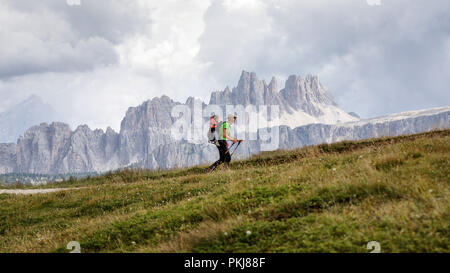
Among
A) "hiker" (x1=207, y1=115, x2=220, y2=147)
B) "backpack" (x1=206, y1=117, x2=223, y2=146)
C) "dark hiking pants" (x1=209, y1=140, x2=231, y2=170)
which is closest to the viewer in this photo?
"hiker" (x1=207, y1=115, x2=220, y2=147)

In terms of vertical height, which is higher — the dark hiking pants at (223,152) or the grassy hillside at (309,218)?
the dark hiking pants at (223,152)

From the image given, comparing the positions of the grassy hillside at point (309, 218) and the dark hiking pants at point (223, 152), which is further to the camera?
the dark hiking pants at point (223, 152)

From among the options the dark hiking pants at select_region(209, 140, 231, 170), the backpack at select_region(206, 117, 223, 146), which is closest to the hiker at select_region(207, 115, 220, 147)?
the backpack at select_region(206, 117, 223, 146)

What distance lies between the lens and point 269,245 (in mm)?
5961

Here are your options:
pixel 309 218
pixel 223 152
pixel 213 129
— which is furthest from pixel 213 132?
pixel 309 218

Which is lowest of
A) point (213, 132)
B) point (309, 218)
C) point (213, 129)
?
point (309, 218)

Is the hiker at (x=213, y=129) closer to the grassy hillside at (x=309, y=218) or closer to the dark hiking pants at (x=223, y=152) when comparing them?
the dark hiking pants at (x=223, y=152)

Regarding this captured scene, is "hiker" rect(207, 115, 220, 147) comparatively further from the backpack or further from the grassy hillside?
the grassy hillside

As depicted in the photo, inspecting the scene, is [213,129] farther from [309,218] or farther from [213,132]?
[309,218]

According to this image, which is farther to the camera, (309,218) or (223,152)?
(223,152)

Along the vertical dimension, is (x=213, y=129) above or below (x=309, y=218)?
above

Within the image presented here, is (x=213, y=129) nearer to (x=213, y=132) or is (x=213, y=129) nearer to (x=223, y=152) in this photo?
(x=213, y=132)

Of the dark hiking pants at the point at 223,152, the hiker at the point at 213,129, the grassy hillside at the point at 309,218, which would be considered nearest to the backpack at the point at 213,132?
the hiker at the point at 213,129

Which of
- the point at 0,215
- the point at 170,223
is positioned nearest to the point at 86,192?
the point at 0,215
